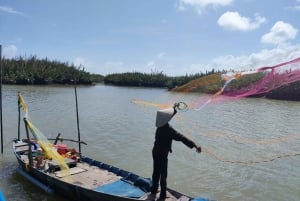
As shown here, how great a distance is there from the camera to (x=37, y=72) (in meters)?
59.2

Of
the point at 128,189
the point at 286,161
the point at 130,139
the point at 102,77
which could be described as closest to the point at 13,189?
the point at 128,189

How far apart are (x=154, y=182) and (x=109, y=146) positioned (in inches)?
321

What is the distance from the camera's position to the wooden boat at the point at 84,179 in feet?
27.4

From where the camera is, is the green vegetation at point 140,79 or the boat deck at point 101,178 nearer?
the boat deck at point 101,178

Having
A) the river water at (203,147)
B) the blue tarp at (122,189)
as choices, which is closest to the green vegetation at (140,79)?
the river water at (203,147)

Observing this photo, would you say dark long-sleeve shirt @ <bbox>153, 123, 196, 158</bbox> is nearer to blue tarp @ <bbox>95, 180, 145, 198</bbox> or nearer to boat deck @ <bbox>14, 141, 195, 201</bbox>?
boat deck @ <bbox>14, 141, 195, 201</bbox>

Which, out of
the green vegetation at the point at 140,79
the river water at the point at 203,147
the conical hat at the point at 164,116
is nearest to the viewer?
the conical hat at the point at 164,116

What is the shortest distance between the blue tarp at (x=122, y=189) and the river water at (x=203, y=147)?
1.88 m

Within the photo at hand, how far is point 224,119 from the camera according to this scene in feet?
80.6

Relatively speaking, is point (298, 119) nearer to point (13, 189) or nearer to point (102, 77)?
point (13, 189)

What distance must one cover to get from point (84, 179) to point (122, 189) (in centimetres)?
144

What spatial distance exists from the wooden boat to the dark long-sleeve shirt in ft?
4.09

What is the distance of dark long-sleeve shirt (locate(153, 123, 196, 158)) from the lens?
7.42 meters

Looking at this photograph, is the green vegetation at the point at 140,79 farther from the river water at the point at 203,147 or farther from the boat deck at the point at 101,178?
the boat deck at the point at 101,178
